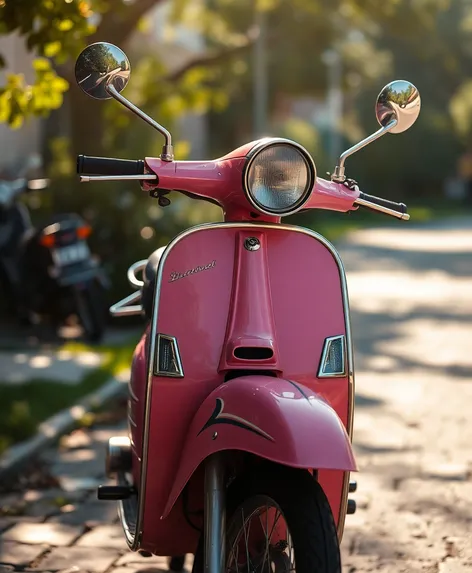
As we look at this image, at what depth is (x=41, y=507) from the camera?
5.23 m

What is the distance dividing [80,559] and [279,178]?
1789mm

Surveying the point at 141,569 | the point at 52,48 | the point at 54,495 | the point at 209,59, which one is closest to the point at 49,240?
the point at 52,48

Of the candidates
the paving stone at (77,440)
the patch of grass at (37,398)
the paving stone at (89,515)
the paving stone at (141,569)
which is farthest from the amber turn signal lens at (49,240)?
the paving stone at (141,569)

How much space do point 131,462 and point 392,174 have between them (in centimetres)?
4751

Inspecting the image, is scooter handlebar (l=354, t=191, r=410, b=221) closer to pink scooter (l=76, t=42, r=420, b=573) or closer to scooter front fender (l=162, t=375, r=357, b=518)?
Answer: pink scooter (l=76, t=42, r=420, b=573)

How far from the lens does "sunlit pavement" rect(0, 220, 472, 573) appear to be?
14.8ft

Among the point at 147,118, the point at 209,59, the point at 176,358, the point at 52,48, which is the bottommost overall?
the point at 176,358

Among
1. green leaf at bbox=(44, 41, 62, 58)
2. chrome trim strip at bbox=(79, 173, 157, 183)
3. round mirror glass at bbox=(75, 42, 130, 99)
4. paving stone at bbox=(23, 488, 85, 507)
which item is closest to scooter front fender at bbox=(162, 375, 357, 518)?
chrome trim strip at bbox=(79, 173, 157, 183)

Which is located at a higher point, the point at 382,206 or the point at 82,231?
the point at 382,206

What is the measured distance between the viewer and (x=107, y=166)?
11.8 feet

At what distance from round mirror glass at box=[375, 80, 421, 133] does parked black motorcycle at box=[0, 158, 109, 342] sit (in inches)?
227

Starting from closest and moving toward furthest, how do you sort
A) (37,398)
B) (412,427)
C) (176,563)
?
1. (176,563)
2. (412,427)
3. (37,398)

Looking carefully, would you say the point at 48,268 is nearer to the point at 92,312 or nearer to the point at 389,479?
the point at 92,312

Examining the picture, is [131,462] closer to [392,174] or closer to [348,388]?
[348,388]
